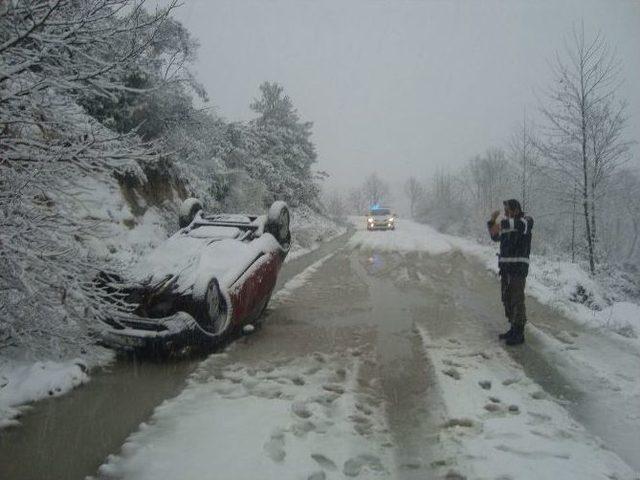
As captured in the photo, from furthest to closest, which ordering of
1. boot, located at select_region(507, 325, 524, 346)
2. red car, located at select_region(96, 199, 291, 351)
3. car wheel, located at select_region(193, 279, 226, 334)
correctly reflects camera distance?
1. boot, located at select_region(507, 325, 524, 346)
2. car wheel, located at select_region(193, 279, 226, 334)
3. red car, located at select_region(96, 199, 291, 351)

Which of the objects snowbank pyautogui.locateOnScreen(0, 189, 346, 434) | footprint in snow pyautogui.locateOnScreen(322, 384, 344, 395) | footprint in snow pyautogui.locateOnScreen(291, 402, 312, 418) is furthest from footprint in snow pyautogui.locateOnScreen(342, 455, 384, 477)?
snowbank pyautogui.locateOnScreen(0, 189, 346, 434)

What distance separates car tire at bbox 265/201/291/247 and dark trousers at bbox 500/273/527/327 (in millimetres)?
3365

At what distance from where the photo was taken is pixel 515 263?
21.1ft

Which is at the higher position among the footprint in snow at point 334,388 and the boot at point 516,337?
the boot at point 516,337

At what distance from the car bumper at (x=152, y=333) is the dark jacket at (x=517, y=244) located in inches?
165

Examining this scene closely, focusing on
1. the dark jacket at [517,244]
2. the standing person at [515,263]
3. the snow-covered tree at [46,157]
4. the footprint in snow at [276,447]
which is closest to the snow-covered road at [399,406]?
the footprint in snow at [276,447]

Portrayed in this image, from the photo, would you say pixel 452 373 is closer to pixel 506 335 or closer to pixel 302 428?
pixel 506 335

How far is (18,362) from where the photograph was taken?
4.73m

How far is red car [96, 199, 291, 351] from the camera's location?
16.6 feet

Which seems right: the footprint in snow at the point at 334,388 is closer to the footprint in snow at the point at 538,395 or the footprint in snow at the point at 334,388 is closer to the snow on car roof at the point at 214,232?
the footprint in snow at the point at 538,395

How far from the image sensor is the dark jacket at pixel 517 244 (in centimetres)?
643

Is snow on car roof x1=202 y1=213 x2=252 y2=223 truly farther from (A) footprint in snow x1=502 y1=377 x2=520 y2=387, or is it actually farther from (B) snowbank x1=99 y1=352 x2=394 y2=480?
(A) footprint in snow x1=502 y1=377 x2=520 y2=387

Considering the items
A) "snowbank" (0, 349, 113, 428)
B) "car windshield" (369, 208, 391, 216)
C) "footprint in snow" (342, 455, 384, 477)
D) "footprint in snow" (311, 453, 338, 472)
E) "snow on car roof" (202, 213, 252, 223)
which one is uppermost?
"car windshield" (369, 208, 391, 216)

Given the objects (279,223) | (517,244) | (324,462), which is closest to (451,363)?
(517,244)
